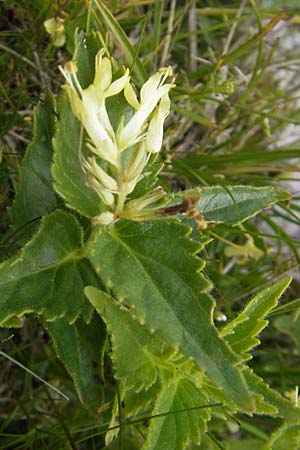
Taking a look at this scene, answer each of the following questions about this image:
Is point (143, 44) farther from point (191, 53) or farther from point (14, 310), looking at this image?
point (14, 310)

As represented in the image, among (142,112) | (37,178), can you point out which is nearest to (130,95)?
(142,112)

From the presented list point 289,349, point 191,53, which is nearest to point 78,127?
point 191,53

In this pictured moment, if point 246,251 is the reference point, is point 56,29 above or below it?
above

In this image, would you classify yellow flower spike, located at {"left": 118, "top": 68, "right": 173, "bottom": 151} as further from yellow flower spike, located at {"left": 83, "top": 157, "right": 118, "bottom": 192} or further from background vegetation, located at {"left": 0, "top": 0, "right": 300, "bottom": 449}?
background vegetation, located at {"left": 0, "top": 0, "right": 300, "bottom": 449}

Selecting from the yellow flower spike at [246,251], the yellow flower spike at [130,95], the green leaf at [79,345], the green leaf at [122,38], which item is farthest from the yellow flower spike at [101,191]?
the yellow flower spike at [246,251]

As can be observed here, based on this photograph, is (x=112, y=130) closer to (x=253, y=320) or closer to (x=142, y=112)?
(x=142, y=112)

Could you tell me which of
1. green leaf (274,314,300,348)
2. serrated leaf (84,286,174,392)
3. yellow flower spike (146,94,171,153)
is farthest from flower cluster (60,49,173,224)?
green leaf (274,314,300,348)
